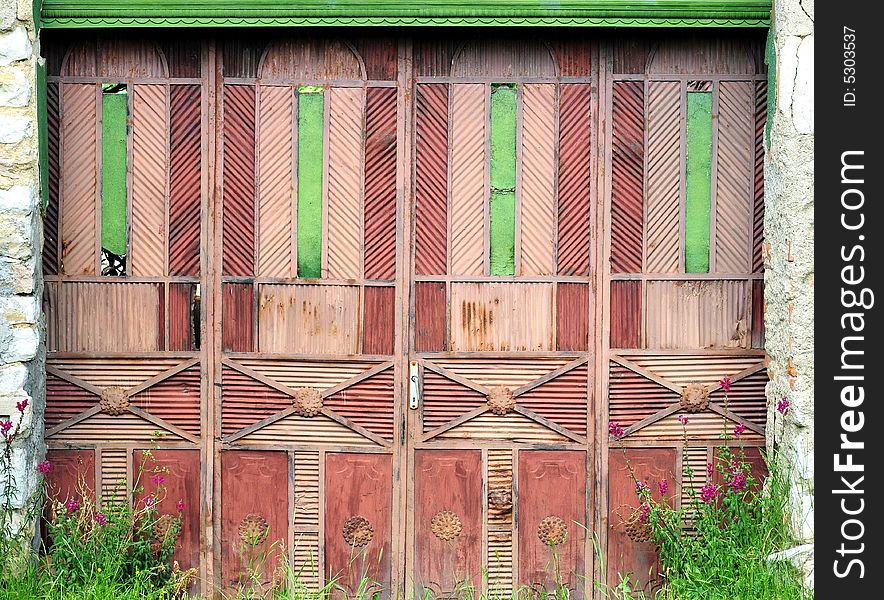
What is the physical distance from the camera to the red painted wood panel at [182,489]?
4613 millimetres

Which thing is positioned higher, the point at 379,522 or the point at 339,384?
the point at 339,384

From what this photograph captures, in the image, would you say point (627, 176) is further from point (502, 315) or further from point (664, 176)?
point (502, 315)

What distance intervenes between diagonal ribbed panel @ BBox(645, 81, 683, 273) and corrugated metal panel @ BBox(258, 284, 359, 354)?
154 cm

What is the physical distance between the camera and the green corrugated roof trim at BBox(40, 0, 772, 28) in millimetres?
4406

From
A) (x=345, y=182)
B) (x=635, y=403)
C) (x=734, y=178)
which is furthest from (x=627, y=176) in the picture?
(x=345, y=182)

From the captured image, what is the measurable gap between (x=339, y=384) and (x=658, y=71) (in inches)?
88.6

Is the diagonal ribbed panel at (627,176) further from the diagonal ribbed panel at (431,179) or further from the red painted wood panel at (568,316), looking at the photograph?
the diagonal ribbed panel at (431,179)

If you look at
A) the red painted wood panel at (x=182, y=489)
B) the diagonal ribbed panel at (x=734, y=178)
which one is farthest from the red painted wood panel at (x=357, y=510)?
the diagonal ribbed panel at (x=734, y=178)

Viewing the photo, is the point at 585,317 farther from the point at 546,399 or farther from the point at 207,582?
the point at 207,582

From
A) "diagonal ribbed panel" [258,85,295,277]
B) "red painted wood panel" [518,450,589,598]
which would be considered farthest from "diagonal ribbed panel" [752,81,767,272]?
"diagonal ribbed panel" [258,85,295,277]

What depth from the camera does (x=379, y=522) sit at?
15.2ft

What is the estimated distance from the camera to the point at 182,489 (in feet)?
15.2

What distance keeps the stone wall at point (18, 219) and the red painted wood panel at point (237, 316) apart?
882 millimetres
